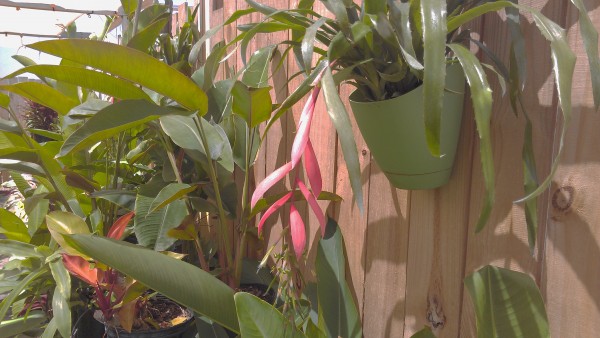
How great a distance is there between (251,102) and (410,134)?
0.37 m

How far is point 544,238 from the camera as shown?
655mm

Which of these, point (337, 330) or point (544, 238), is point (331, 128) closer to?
point (337, 330)

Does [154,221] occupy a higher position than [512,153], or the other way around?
[512,153]

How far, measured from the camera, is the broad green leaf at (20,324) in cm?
133

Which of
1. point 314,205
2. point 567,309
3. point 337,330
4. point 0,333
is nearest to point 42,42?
point 314,205

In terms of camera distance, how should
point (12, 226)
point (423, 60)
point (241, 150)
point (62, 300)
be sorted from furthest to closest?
point (12, 226) → point (241, 150) → point (62, 300) → point (423, 60)

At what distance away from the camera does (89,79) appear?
0.88m

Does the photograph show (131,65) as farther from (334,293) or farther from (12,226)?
(12,226)

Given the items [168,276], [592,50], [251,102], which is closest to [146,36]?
[251,102]

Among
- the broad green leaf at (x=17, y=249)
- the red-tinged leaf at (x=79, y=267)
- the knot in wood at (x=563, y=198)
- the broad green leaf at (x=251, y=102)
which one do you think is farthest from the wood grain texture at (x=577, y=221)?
the broad green leaf at (x=17, y=249)

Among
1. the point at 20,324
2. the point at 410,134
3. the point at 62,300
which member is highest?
the point at 410,134

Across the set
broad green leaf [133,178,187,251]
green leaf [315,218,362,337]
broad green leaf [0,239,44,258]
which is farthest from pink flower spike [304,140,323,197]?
broad green leaf [0,239,44,258]

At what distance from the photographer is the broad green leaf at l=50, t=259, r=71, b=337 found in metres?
1.11

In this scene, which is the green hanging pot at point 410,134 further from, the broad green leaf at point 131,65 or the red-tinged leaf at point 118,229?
the red-tinged leaf at point 118,229
